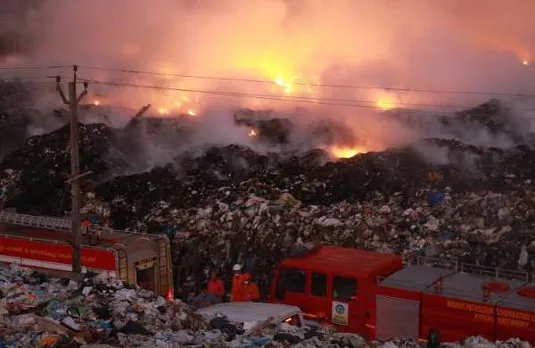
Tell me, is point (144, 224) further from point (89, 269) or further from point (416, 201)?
point (416, 201)

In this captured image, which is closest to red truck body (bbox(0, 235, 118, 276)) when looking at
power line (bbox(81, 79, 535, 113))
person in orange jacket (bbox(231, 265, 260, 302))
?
person in orange jacket (bbox(231, 265, 260, 302))

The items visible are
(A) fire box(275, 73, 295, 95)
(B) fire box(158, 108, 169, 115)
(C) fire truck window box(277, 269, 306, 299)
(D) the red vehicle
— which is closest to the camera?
(D) the red vehicle

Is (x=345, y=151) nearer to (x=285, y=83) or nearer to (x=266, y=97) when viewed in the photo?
(x=266, y=97)

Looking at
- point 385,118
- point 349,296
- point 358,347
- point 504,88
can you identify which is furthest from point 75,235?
point 504,88

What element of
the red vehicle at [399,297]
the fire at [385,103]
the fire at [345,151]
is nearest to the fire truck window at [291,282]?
the red vehicle at [399,297]

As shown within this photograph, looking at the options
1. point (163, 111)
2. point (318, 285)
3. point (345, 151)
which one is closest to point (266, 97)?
point (163, 111)

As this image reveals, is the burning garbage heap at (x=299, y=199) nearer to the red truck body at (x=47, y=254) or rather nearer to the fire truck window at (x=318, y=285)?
the red truck body at (x=47, y=254)

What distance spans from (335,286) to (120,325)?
107 inches

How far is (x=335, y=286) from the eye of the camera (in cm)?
778

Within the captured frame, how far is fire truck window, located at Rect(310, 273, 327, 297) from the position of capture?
7.84m

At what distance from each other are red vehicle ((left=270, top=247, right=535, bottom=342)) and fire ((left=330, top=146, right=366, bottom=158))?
9.01m

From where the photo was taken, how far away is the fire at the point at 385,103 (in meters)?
20.4

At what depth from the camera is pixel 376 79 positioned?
2173cm

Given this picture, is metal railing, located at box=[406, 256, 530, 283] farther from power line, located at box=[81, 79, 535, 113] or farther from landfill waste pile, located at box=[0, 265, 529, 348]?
power line, located at box=[81, 79, 535, 113]
